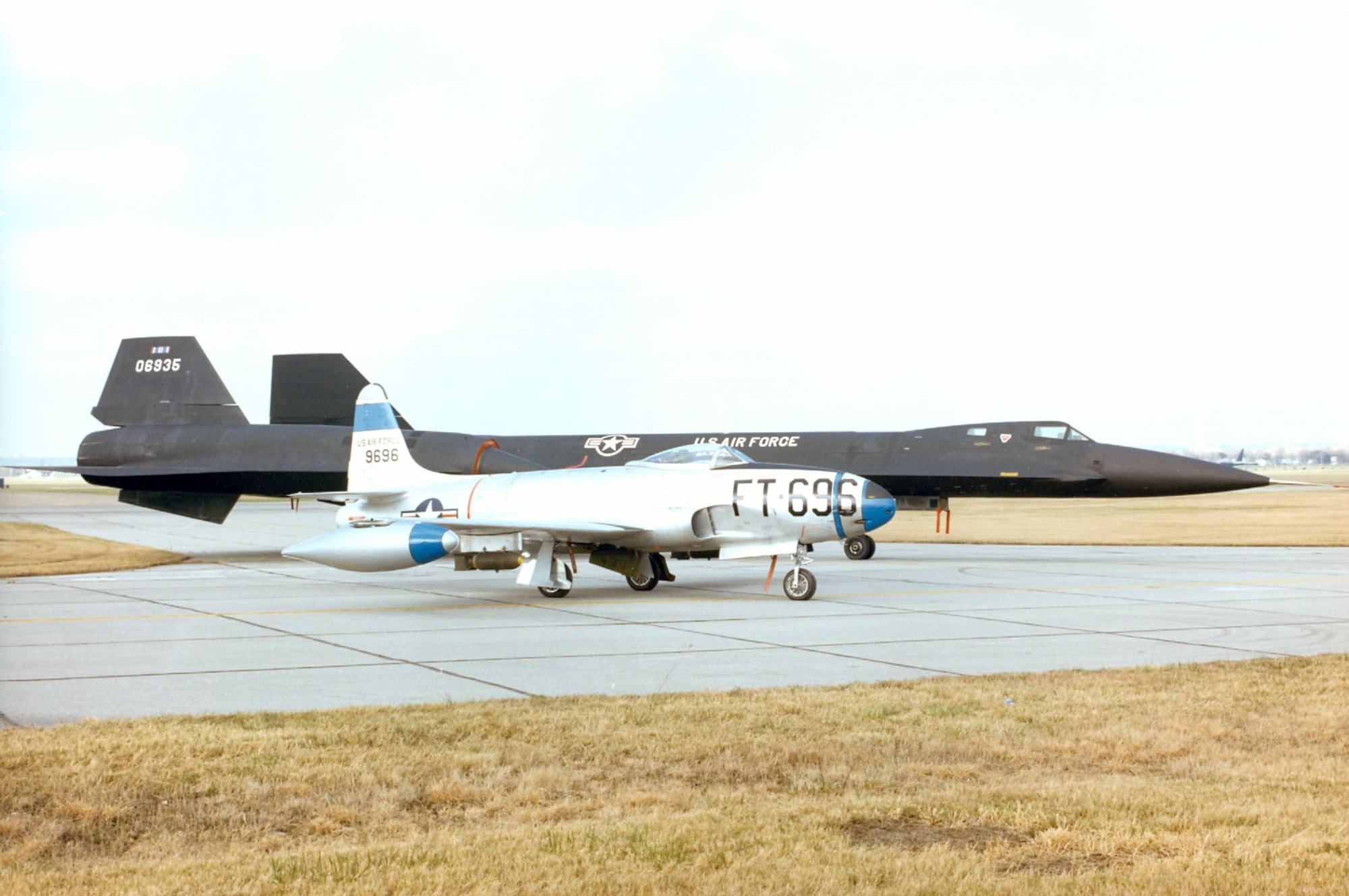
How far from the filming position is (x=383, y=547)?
14570 mm

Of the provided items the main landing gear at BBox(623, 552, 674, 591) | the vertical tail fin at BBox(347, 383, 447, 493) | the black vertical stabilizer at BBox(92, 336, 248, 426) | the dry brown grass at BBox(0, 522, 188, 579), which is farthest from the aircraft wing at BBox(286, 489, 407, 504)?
the black vertical stabilizer at BBox(92, 336, 248, 426)

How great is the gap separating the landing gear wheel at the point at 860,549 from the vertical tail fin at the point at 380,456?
338 inches

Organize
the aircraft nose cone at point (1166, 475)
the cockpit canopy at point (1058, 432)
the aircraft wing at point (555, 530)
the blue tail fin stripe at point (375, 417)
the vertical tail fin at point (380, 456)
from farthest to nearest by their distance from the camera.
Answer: the cockpit canopy at point (1058, 432)
the aircraft nose cone at point (1166, 475)
the blue tail fin stripe at point (375, 417)
the vertical tail fin at point (380, 456)
the aircraft wing at point (555, 530)

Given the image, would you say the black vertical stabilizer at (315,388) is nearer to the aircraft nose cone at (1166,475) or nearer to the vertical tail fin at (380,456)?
the vertical tail fin at (380,456)

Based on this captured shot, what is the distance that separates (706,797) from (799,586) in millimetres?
9593

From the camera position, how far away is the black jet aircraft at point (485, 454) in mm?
23297

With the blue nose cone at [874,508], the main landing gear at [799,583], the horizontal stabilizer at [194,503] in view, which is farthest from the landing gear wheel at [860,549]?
the horizontal stabilizer at [194,503]

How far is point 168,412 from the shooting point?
91.5 ft

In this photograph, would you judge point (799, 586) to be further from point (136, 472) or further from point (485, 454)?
point (136, 472)

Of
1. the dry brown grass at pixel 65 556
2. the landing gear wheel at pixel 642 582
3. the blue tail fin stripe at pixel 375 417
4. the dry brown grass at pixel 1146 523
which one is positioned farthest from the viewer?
the dry brown grass at pixel 1146 523

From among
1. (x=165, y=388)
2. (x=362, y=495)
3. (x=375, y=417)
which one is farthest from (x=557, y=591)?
(x=165, y=388)

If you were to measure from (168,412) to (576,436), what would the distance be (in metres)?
9.29

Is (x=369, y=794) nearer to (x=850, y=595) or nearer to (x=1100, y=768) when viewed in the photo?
(x=1100, y=768)

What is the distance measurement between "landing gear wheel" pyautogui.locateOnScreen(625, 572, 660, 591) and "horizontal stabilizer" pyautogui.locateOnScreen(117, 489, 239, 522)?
12.7 metres
